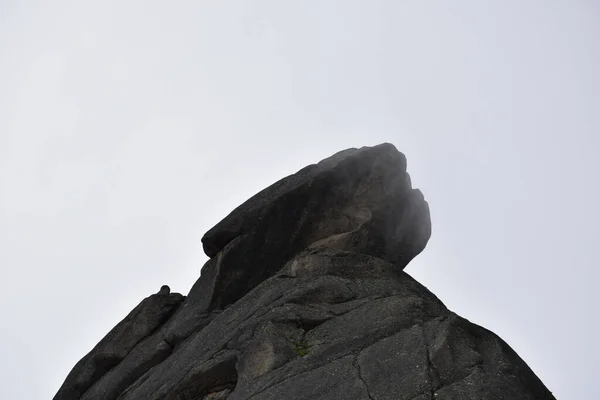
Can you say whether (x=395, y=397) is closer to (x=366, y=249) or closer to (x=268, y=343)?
(x=268, y=343)

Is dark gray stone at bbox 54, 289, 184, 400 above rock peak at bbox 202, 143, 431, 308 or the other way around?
the other way around

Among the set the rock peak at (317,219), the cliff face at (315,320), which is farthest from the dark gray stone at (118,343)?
the rock peak at (317,219)

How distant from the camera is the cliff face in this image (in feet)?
39.9

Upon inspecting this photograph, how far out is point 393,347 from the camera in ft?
41.9

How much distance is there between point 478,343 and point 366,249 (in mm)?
6520

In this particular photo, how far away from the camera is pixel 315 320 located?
48.4ft

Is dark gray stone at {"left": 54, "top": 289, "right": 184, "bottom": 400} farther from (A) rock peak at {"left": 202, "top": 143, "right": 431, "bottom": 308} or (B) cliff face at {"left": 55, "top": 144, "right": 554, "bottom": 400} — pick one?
(A) rock peak at {"left": 202, "top": 143, "right": 431, "bottom": 308}

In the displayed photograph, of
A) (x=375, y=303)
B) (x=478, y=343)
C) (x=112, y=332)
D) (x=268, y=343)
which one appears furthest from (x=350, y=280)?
(x=112, y=332)

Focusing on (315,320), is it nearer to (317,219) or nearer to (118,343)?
(317,219)

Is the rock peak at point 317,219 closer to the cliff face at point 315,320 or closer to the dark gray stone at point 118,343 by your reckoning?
the cliff face at point 315,320

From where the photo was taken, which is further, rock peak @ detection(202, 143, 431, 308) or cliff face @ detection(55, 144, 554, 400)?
rock peak @ detection(202, 143, 431, 308)

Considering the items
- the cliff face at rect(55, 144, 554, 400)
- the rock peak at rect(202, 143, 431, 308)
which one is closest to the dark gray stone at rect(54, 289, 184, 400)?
the cliff face at rect(55, 144, 554, 400)

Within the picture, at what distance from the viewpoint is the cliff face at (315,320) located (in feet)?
39.9

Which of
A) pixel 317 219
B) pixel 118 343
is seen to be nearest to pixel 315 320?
pixel 317 219
